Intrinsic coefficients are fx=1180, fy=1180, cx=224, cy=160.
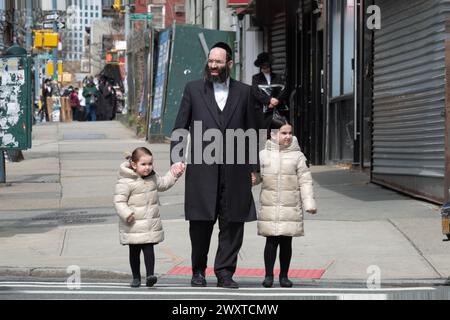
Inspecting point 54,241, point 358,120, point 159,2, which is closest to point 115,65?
point 159,2

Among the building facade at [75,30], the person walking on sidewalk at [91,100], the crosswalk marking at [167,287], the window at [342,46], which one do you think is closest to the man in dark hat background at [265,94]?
the window at [342,46]

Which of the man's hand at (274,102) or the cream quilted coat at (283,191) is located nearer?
the cream quilted coat at (283,191)

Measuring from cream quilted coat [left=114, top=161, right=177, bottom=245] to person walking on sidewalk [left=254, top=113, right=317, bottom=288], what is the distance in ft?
2.70

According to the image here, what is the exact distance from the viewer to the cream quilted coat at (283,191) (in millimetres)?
9773

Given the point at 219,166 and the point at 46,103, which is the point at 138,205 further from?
the point at 46,103

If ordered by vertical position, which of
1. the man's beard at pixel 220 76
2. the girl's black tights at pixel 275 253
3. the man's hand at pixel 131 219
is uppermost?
the man's beard at pixel 220 76

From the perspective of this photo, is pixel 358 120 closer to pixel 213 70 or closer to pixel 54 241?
pixel 54 241

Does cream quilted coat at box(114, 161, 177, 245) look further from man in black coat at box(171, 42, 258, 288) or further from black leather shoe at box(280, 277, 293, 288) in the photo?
black leather shoe at box(280, 277, 293, 288)

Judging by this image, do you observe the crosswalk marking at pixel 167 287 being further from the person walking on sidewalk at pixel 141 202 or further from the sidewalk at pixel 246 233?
the sidewalk at pixel 246 233

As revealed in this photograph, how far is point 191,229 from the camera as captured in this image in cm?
983

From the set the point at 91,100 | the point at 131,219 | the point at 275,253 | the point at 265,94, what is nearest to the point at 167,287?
the point at 131,219

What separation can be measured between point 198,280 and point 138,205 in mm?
821

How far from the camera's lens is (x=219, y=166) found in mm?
9641

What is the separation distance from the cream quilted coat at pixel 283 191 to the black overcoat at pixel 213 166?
0.17 metres
